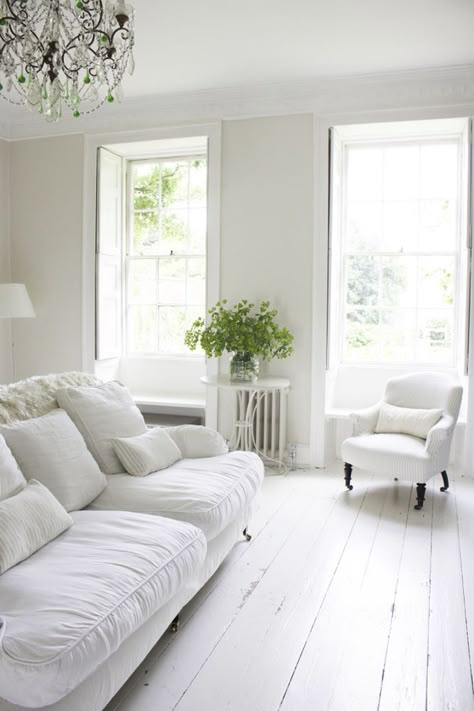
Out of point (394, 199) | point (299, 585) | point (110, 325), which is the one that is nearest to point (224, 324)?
point (110, 325)

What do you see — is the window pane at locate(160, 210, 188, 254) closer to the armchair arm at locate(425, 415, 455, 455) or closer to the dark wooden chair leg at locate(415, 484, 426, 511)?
the armchair arm at locate(425, 415, 455, 455)

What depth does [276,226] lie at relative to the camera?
5.00m

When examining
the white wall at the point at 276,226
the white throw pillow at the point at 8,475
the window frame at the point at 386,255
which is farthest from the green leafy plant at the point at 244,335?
the white throw pillow at the point at 8,475

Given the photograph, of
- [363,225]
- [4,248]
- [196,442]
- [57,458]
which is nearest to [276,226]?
[363,225]

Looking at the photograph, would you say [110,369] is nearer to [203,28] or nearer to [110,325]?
[110,325]

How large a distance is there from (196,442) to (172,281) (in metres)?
2.74

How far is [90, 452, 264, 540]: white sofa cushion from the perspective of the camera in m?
2.63

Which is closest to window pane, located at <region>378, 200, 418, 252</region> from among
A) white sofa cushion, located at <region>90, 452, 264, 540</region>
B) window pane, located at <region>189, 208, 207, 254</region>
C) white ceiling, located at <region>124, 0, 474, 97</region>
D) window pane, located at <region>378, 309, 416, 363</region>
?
window pane, located at <region>378, 309, 416, 363</region>

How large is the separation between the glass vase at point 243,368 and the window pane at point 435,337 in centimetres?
152

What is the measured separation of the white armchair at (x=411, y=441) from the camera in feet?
13.1

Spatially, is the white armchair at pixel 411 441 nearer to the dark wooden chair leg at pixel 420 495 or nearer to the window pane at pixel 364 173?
the dark wooden chair leg at pixel 420 495

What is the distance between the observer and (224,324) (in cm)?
473

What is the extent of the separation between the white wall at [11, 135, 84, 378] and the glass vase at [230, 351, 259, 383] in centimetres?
163

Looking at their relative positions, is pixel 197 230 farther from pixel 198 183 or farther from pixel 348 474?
pixel 348 474
